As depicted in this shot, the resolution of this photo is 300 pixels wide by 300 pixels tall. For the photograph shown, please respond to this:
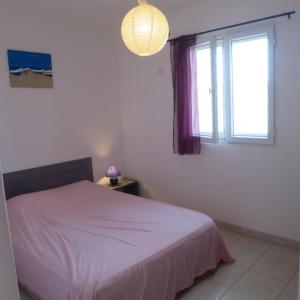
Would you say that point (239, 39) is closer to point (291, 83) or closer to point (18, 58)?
point (291, 83)

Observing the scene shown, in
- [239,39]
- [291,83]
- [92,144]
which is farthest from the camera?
[92,144]

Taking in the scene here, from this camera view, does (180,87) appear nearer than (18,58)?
No

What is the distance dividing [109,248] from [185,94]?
1906 millimetres

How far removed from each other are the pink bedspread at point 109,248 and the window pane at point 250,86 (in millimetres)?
1095

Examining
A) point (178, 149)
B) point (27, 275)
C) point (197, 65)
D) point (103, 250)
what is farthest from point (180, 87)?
point (27, 275)

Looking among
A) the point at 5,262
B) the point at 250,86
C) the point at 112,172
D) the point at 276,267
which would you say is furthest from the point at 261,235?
the point at 5,262

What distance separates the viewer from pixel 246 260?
2637 mm

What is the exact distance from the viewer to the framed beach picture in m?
3.04

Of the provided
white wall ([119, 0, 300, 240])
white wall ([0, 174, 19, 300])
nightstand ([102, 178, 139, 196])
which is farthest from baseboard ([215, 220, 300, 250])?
white wall ([0, 174, 19, 300])

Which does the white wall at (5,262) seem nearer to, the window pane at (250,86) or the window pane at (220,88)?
the window pane at (250,86)

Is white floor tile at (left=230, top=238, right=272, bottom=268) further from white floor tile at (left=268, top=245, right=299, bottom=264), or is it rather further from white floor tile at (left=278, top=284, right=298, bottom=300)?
white floor tile at (left=278, top=284, right=298, bottom=300)

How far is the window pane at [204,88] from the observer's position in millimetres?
3162

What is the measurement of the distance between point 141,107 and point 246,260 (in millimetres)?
2242

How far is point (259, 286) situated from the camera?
2.27 metres
